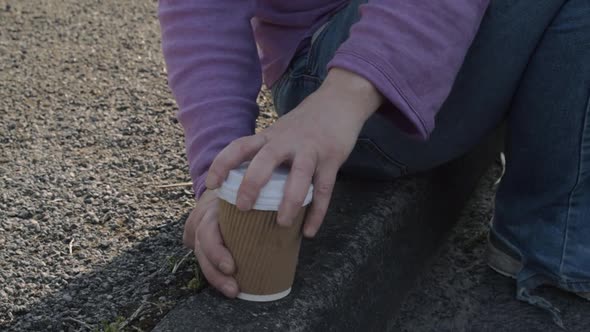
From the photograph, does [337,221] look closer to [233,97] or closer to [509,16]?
[233,97]

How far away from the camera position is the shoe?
6.83 feet

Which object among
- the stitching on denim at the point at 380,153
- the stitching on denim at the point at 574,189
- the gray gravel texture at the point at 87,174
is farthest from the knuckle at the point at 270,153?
the stitching on denim at the point at 574,189

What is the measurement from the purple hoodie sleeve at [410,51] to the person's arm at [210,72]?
0.88ft

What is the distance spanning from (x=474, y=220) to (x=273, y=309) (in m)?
1.05

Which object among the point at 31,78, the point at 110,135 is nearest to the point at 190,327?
the point at 110,135

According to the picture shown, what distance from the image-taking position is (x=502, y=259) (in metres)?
2.12

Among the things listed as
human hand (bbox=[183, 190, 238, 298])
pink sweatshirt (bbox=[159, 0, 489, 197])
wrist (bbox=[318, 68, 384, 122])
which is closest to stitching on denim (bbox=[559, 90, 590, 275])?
pink sweatshirt (bbox=[159, 0, 489, 197])

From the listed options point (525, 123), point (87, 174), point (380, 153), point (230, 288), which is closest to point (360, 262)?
point (380, 153)

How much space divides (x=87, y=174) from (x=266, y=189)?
986 millimetres

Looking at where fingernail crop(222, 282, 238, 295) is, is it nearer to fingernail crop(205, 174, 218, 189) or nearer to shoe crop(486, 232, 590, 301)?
fingernail crop(205, 174, 218, 189)

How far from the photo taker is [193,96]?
173 cm

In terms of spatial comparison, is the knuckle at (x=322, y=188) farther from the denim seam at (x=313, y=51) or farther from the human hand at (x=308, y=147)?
the denim seam at (x=313, y=51)

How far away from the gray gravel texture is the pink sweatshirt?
11.4 inches

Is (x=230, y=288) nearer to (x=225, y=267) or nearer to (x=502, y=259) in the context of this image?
(x=225, y=267)
